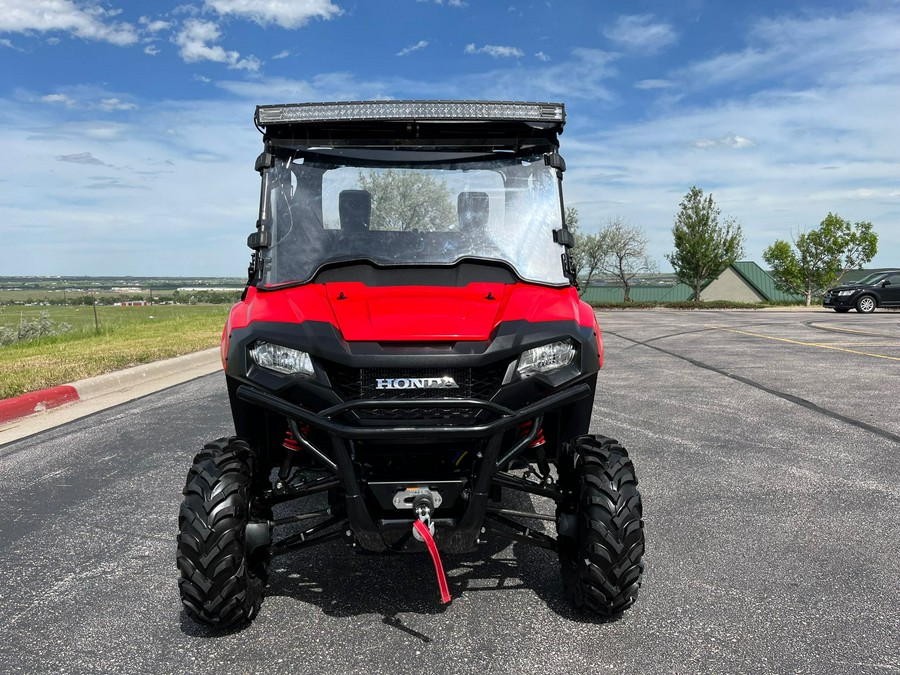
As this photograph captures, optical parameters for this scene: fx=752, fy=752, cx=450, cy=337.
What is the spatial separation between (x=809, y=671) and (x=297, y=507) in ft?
11.0

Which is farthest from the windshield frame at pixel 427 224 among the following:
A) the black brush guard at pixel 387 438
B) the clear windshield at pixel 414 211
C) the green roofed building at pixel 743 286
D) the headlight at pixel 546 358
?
the green roofed building at pixel 743 286

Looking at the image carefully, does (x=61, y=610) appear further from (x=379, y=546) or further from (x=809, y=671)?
(x=809, y=671)

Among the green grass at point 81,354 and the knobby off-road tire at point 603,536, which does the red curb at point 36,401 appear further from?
the knobby off-road tire at point 603,536

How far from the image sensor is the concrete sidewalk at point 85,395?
8148 mm

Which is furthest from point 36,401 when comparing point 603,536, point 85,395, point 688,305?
point 688,305

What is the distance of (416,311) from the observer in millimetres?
3346

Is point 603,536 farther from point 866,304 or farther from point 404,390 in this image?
point 866,304

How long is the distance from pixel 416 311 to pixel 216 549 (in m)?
1.33

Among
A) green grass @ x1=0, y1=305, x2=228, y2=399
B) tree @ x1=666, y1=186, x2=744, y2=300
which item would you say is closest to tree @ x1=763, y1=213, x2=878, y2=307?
tree @ x1=666, y1=186, x2=744, y2=300

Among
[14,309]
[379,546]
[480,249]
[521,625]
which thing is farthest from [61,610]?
[14,309]

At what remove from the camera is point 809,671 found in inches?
116

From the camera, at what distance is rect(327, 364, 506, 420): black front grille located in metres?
3.19

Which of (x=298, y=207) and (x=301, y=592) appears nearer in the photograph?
(x=301, y=592)

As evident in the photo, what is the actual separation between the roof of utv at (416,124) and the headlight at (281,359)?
4.03 feet
